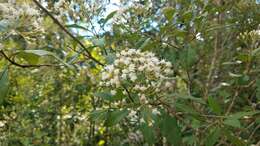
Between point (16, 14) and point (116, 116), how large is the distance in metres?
0.48

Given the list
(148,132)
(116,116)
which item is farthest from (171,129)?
(116,116)

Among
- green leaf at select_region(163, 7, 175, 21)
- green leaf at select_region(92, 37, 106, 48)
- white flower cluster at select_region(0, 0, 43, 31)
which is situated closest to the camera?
white flower cluster at select_region(0, 0, 43, 31)

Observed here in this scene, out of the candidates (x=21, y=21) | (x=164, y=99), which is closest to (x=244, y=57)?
(x=164, y=99)

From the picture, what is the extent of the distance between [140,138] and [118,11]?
1241 millimetres

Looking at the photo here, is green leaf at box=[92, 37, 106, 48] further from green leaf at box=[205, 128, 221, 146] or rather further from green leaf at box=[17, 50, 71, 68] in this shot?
green leaf at box=[205, 128, 221, 146]

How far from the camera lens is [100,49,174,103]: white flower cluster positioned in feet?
5.05

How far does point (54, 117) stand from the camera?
367 centimetres

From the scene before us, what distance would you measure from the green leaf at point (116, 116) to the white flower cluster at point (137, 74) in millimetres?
86

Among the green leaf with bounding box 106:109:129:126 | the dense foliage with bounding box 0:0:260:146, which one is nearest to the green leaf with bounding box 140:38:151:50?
the dense foliage with bounding box 0:0:260:146

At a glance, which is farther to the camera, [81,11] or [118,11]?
[118,11]

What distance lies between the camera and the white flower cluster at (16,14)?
5.16 ft

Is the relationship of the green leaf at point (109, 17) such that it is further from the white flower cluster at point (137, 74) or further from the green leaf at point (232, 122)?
the green leaf at point (232, 122)

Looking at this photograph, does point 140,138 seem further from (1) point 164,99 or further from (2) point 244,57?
(1) point 164,99

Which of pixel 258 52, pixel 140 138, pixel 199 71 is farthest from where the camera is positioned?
pixel 199 71
